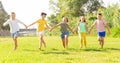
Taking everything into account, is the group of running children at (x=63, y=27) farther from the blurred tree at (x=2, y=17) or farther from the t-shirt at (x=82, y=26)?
the blurred tree at (x=2, y=17)

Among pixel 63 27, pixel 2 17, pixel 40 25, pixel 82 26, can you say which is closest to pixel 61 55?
pixel 40 25

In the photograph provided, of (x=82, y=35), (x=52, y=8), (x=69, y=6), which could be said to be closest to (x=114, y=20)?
(x=82, y=35)

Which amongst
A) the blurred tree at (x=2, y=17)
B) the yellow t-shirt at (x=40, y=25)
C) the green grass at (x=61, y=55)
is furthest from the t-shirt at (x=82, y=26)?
the blurred tree at (x=2, y=17)

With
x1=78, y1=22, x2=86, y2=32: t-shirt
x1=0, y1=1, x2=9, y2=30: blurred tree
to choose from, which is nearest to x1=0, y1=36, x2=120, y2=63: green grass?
x1=78, y1=22, x2=86, y2=32: t-shirt

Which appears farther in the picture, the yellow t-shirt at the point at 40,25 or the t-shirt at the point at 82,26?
the t-shirt at the point at 82,26

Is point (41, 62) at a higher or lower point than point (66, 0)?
lower

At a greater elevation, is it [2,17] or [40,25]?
[2,17]

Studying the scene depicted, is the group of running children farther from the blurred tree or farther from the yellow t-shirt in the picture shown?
the blurred tree

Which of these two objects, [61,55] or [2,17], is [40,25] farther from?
[2,17]

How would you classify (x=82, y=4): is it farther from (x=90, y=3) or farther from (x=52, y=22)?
(x=52, y=22)

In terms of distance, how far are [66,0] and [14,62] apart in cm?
7688

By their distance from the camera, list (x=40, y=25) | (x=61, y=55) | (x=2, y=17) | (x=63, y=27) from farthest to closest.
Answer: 1. (x=2, y=17)
2. (x=63, y=27)
3. (x=40, y=25)
4. (x=61, y=55)

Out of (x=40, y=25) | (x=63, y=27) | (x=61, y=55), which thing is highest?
(x=40, y=25)

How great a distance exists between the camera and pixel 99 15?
2030 cm
